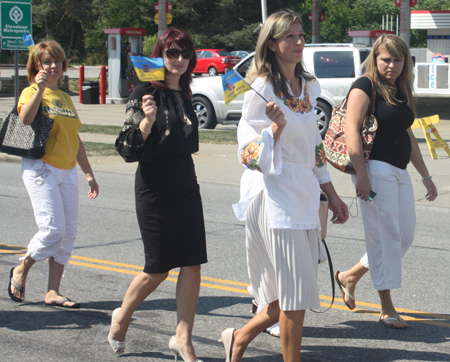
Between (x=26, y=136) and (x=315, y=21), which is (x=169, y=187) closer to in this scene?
(x=26, y=136)

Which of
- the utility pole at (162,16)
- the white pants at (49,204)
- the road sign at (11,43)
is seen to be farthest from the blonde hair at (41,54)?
the utility pole at (162,16)

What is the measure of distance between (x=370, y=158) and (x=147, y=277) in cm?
167

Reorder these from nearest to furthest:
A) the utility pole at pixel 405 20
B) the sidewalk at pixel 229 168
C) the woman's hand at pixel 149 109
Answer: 1. the woman's hand at pixel 149 109
2. the sidewalk at pixel 229 168
3. the utility pole at pixel 405 20

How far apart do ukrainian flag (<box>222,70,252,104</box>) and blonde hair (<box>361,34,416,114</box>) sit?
154 centimetres

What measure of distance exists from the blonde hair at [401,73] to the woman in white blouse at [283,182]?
1.05m

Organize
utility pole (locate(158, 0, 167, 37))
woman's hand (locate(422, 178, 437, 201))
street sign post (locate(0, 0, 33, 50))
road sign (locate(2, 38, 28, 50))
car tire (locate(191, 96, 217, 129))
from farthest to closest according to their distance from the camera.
→ utility pole (locate(158, 0, 167, 37)), car tire (locate(191, 96, 217, 129)), street sign post (locate(0, 0, 33, 50)), road sign (locate(2, 38, 28, 50)), woman's hand (locate(422, 178, 437, 201))

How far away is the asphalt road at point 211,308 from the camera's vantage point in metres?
3.91

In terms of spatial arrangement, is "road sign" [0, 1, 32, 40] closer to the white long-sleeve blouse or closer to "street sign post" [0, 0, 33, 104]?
"street sign post" [0, 0, 33, 104]

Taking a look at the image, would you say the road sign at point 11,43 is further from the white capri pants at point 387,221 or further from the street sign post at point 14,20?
the white capri pants at point 387,221

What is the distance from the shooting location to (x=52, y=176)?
178 inches

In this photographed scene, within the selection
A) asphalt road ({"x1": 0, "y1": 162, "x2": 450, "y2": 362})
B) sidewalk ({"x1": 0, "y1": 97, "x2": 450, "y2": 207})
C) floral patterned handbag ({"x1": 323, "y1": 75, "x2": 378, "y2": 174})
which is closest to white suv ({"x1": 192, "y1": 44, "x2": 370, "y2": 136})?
sidewalk ({"x1": 0, "y1": 97, "x2": 450, "y2": 207})

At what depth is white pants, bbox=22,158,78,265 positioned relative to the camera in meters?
4.47

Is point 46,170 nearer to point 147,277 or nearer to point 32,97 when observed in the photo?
point 32,97

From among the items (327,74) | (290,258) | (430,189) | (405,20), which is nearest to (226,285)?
(430,189)
